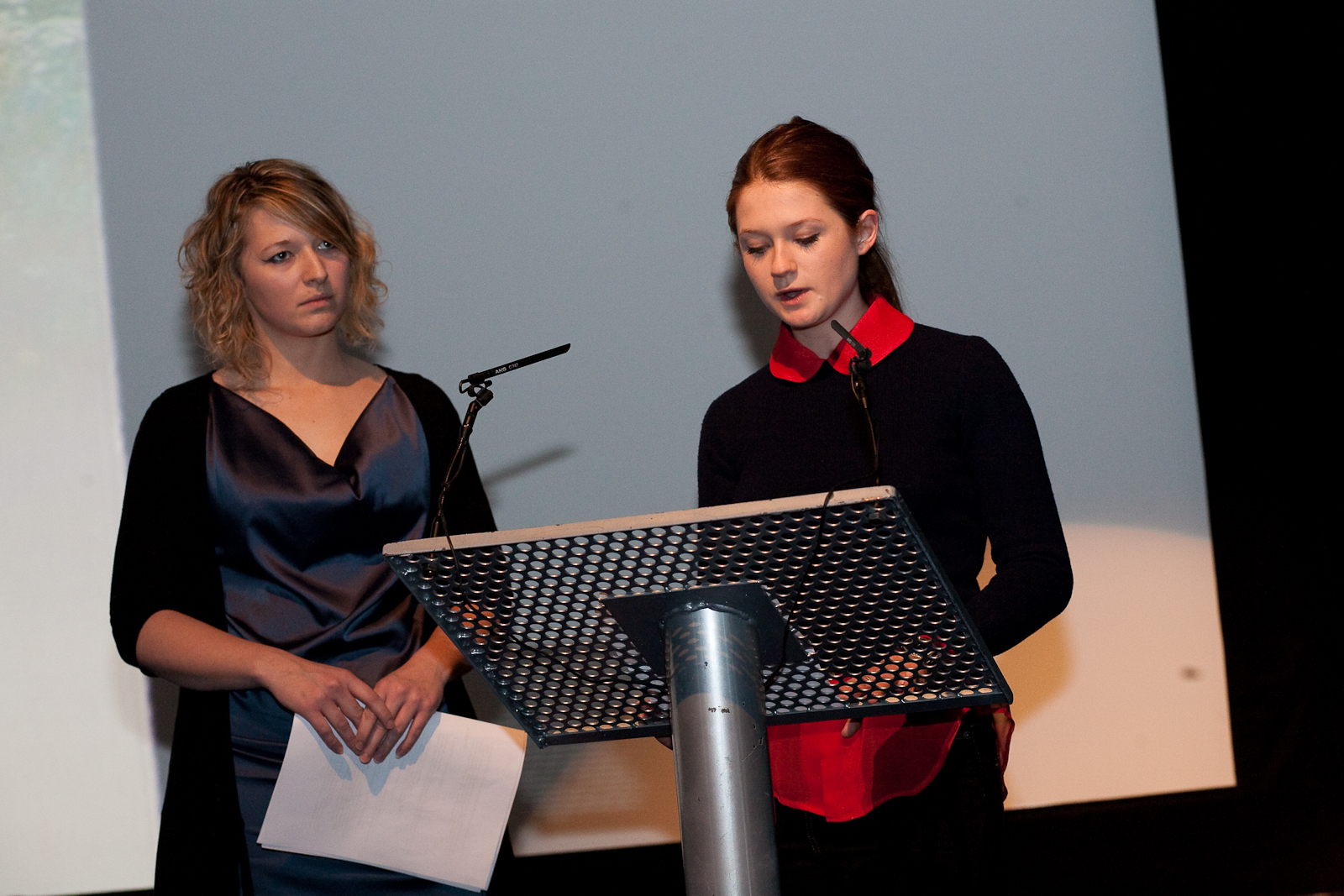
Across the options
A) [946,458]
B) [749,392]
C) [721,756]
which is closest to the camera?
[721,756]

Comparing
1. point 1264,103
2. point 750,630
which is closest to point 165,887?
Result: point 750,630

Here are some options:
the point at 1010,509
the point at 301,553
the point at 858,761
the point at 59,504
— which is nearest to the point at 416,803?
the point at 301,553

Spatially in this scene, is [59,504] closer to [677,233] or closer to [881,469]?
[677,233]

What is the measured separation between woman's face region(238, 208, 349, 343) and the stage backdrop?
98 centimetres

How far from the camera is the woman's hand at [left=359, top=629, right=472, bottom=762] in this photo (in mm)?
1520

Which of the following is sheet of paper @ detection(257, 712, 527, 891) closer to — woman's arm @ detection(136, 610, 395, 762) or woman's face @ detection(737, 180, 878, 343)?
woman's arm @ detection(136, 610, 395, 762)

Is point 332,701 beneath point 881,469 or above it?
beneath

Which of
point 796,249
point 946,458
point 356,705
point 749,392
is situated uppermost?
point 796,249

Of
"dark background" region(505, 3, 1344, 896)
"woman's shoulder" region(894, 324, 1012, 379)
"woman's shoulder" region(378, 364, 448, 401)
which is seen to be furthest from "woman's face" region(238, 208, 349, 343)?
"dark background" region(505, 3, 1344, 896)

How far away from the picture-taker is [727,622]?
0.95 meters

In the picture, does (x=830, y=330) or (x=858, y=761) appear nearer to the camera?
(x=858, y=761)

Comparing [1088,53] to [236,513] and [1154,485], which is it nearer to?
[1154,485]

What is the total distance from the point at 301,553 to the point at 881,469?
2.85 feet

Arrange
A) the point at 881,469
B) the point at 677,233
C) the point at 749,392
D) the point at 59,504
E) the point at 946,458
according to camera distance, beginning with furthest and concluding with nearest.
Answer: the point at 677,233, the point at 59,504, the point at 749,392, the point at 946,458, the point at 881,469
